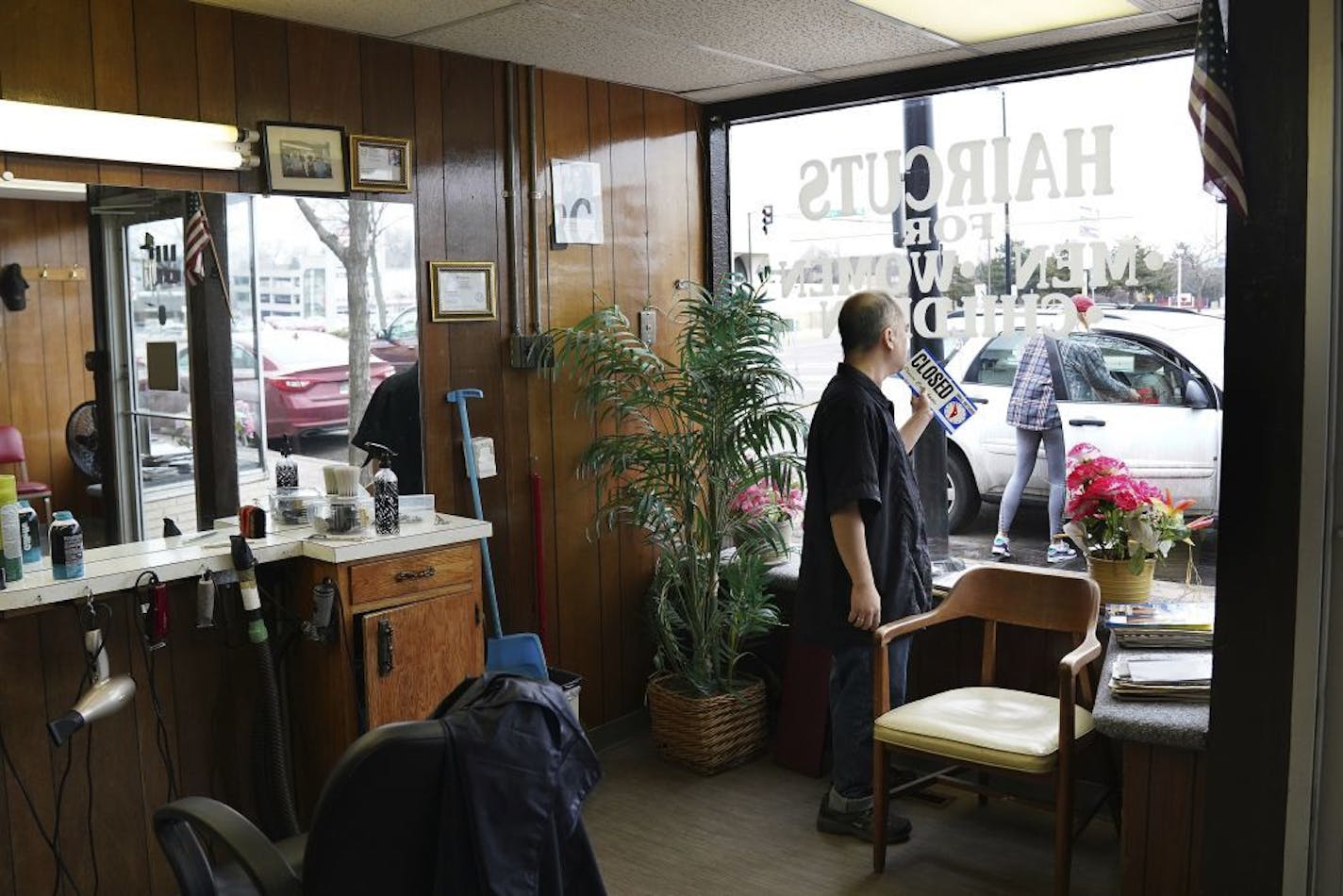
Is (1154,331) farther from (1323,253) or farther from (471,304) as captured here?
(471,304)

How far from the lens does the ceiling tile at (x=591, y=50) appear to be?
11.3 feet

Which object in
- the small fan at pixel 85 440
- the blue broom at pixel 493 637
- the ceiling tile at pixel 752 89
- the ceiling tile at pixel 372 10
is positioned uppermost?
the ceiling tile at pixel 372 10

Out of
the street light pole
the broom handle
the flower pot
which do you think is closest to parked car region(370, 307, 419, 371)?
the broom handle

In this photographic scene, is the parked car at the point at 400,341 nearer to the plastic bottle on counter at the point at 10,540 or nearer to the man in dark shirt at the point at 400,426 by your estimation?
the man in dark shirt at the point at 400,426

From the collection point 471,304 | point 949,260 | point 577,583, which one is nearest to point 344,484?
point 471,304

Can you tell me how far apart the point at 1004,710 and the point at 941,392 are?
46.7 inches

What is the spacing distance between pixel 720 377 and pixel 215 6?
181cm

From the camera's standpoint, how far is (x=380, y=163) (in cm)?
367

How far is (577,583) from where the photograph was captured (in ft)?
14.2

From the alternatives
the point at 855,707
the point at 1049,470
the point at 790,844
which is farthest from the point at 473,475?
the point at 1049,470

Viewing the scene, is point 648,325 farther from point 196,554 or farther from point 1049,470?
point 196,554

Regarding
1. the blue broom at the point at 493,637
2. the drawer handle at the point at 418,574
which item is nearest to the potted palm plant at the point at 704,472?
the blue broom at the point at 493,637

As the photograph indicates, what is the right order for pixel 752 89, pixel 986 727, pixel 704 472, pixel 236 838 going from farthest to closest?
1. pixel 752 89
2. pixel 704 472
3. pixel 986 727
4. pixel 236 838

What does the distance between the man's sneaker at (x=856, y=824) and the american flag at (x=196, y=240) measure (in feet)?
7.63
